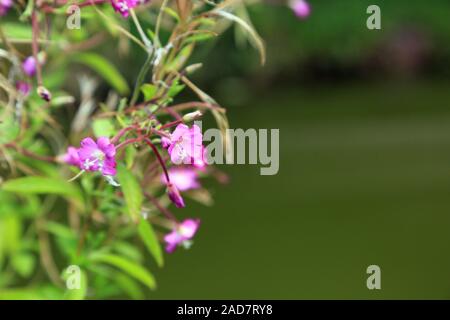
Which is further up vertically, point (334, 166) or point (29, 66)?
point (334, 166)

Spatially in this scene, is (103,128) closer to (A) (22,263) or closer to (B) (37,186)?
(B) (37,186)

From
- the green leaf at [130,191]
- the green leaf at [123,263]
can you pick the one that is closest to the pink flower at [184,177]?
the green leaf at [123,263]

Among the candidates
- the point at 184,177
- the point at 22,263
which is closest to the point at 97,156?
the point at 184,177

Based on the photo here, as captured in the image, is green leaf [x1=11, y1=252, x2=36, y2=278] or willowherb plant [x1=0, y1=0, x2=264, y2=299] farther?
green leaf [x1=11, y1=252, x2=36, y2=278]

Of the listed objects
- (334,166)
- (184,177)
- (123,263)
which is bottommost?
(123,263)

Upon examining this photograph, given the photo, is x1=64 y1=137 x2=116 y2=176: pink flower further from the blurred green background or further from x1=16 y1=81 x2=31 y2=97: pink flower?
the blurred green background

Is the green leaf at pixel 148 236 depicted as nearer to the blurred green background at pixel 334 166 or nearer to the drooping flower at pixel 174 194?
the drooping flower at pixel 174 194

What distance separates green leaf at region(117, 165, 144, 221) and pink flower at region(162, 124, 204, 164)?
96 mm

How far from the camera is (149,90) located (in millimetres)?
656

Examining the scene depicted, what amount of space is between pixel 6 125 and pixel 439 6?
4663 millimetres

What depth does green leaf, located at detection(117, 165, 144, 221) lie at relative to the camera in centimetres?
63

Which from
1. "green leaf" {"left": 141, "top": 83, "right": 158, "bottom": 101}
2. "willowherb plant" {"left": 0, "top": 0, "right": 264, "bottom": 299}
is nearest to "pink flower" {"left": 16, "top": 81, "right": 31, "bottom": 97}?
"willowherb plant" {"left": 0, "top": 0, "right": 264, "bottom": 299}

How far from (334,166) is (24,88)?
2692 millimetres

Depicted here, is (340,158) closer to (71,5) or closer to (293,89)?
(293,89)
